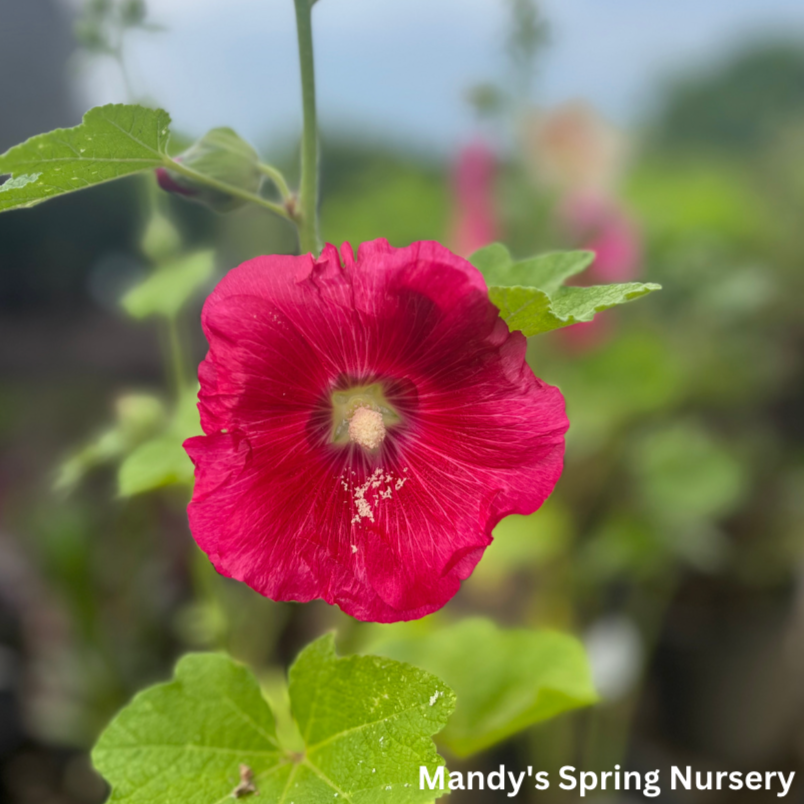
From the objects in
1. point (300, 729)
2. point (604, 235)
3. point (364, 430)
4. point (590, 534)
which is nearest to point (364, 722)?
point (300, 729)

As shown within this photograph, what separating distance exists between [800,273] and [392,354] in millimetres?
2259

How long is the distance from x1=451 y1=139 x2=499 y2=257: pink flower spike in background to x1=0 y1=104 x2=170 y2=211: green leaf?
1.03m

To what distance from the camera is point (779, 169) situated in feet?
9.77

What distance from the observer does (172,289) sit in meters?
0.61

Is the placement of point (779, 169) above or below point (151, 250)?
below

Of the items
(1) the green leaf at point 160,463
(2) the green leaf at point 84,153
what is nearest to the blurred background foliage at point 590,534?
(1) the green leaf at point 160,463

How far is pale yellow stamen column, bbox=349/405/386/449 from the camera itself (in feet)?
1.37

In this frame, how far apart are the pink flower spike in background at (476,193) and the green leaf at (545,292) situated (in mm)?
923

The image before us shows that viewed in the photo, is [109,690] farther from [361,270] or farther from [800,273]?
[800,273]

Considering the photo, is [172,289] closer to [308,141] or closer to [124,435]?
[124,435]

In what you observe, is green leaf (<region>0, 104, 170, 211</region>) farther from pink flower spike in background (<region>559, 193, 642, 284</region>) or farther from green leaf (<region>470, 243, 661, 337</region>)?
pink flower spike in background (<region>559, 193, 642, 284</region>)

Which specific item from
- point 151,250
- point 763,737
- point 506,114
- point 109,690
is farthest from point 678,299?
point 109,690

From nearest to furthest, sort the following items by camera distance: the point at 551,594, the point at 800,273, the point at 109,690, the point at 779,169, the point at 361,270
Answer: the point at 361,270
the point at 109,690
the point at 551,594
the point at 800,273
the point at 779,169

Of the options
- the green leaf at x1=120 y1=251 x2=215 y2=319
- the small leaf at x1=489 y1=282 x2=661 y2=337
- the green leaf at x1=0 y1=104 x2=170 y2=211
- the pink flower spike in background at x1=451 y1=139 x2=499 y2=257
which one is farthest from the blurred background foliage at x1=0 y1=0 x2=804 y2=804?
the small leaf at x1=489 y1=282 x2=661 y2=337
